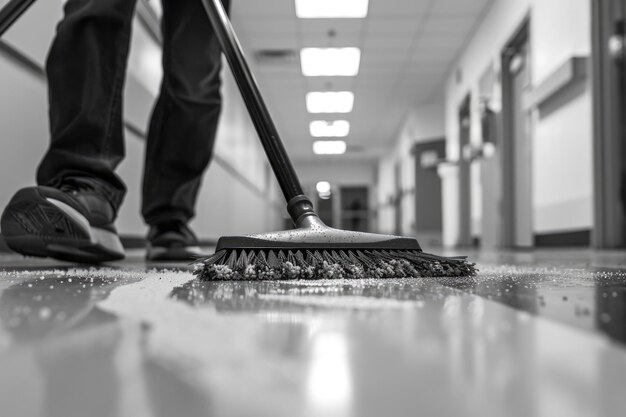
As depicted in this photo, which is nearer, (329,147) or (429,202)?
(429,202)

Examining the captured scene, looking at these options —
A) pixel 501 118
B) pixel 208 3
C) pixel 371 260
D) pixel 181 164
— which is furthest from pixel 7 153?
pixel 501 118

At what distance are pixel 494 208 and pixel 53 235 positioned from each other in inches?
206

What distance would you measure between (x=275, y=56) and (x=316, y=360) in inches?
272

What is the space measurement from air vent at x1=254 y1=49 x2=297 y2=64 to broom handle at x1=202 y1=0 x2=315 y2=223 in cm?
572

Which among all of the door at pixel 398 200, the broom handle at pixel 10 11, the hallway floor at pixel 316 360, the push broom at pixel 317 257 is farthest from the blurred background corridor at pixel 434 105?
the hallway floor at pixel 316 360

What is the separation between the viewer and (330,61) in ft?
23.2

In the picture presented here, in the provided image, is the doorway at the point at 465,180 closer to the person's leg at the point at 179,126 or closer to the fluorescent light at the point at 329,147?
the fluorescent light at the point at 329,147

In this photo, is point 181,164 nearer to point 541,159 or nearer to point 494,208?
point 541,159

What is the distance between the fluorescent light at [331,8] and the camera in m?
5.40

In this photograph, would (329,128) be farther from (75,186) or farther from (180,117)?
(75,186)

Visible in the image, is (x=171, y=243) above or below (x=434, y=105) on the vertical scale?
below

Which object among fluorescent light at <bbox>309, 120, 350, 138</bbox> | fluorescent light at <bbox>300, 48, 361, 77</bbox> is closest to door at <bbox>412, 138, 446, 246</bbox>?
fluorescent light at <bbox>309, 120, 350, 138</bbox>

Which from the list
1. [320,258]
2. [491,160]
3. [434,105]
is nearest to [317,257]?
[320,258]

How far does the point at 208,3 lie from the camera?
114 cm
